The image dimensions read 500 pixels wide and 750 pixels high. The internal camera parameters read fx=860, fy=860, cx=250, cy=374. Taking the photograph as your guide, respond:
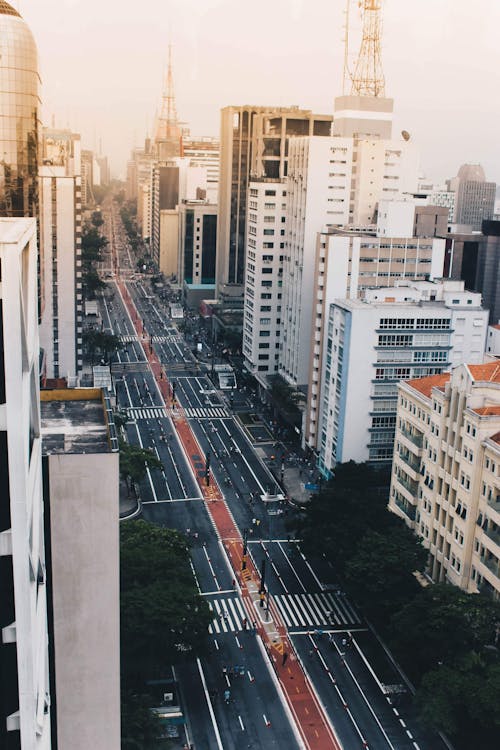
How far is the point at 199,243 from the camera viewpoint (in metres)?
179

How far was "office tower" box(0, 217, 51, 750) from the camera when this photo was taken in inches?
699

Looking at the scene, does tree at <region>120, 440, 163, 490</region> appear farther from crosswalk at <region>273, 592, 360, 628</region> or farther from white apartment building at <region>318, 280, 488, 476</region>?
crosswalk at <region>273, 592, 360, 628</region>

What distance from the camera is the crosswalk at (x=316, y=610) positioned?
190ft

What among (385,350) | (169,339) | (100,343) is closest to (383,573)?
(385,350)

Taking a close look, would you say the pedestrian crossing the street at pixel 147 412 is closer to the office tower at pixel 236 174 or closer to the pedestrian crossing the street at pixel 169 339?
the pedestrian crossing the street at pixel 169 339

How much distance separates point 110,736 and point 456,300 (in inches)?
2246

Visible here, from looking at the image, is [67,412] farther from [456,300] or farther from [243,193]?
[243,193]

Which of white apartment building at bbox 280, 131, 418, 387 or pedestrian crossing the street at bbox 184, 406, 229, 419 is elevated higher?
white apartment building at bbox 280, 131, 418, 387

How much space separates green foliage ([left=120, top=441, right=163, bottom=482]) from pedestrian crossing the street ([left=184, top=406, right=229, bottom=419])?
81.1 ft

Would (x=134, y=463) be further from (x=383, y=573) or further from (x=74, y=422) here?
(x=74, y=422)

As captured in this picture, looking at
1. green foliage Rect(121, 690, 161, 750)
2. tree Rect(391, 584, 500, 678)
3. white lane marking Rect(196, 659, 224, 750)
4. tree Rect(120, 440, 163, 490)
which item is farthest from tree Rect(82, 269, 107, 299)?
green foliage Rect(121, 690, 161, 750)

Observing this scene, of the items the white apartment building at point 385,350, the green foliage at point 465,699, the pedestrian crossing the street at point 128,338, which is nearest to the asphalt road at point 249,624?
the green foliage at point 465,699

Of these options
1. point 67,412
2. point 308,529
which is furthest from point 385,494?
point 67,412

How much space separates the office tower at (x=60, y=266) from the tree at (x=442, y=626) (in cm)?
5640
